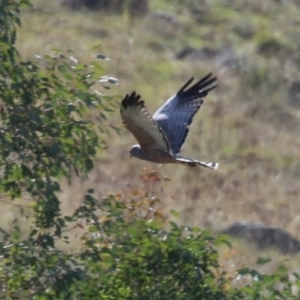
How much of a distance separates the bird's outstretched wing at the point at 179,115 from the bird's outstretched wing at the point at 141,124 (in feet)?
1.49

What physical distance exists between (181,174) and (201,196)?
2.47 feet

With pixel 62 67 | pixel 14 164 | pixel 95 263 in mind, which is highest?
pixel 62 67

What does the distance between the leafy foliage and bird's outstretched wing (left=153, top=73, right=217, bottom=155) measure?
3294 millimetres

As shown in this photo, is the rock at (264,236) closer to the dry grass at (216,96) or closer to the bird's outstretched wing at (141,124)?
the dry grass at (216,96)

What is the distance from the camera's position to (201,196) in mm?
16234

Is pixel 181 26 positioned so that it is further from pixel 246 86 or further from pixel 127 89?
pixel 127 89

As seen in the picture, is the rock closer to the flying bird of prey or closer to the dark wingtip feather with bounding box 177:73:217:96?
the dark wingtip feather with bounding box 177:73:217:96

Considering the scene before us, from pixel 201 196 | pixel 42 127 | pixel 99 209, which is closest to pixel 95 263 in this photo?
pixel 99 209

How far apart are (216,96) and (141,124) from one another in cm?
1271

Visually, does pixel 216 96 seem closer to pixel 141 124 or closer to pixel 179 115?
pixel 179 115

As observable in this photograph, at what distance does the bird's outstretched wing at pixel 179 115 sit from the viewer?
974cm

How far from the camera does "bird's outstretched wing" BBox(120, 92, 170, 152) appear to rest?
783cm

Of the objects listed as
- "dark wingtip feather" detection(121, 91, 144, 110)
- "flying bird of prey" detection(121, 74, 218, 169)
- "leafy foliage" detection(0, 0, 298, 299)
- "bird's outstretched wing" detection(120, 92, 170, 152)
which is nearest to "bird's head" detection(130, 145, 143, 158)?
"flying bird of prey" detection(121, 74, 218, 169)

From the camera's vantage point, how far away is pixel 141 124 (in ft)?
28.0
